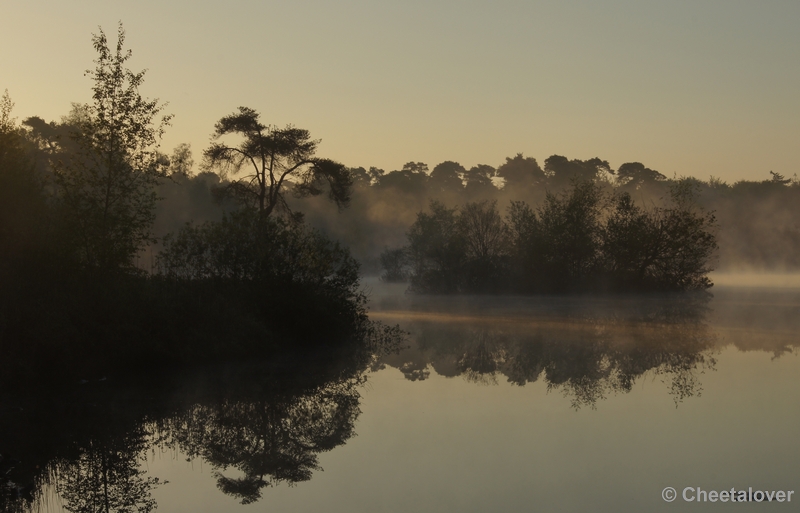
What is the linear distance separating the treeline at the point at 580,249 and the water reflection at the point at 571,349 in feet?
35.3

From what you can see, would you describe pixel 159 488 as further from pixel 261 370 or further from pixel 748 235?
pixel 748 235

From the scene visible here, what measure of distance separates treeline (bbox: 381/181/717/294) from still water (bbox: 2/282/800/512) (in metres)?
22.9

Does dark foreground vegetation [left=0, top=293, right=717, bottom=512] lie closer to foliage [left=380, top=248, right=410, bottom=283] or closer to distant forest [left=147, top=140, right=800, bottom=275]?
distant forest [left=147, top=140, right=800, bottom=275]

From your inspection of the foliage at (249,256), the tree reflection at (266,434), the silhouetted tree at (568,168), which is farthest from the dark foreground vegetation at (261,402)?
the silhouetted tree at (568,168)

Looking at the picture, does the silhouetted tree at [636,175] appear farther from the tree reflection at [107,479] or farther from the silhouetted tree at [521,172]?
the tree reflection at [107,479]

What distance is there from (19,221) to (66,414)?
7243 millimetres

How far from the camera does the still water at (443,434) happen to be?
8789mm

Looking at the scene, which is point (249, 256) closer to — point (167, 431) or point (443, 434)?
point (167, 431)

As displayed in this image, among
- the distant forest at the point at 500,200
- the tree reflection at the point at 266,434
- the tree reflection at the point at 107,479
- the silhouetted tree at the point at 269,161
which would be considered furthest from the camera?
the distant forest at the point at 500,200

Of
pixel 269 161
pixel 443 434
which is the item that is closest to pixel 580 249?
pixel 269 161

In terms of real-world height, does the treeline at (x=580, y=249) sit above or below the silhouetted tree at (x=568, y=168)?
below

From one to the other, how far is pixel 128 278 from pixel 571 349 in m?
11.7

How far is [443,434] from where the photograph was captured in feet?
37.6

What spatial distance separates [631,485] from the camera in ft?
28.9
